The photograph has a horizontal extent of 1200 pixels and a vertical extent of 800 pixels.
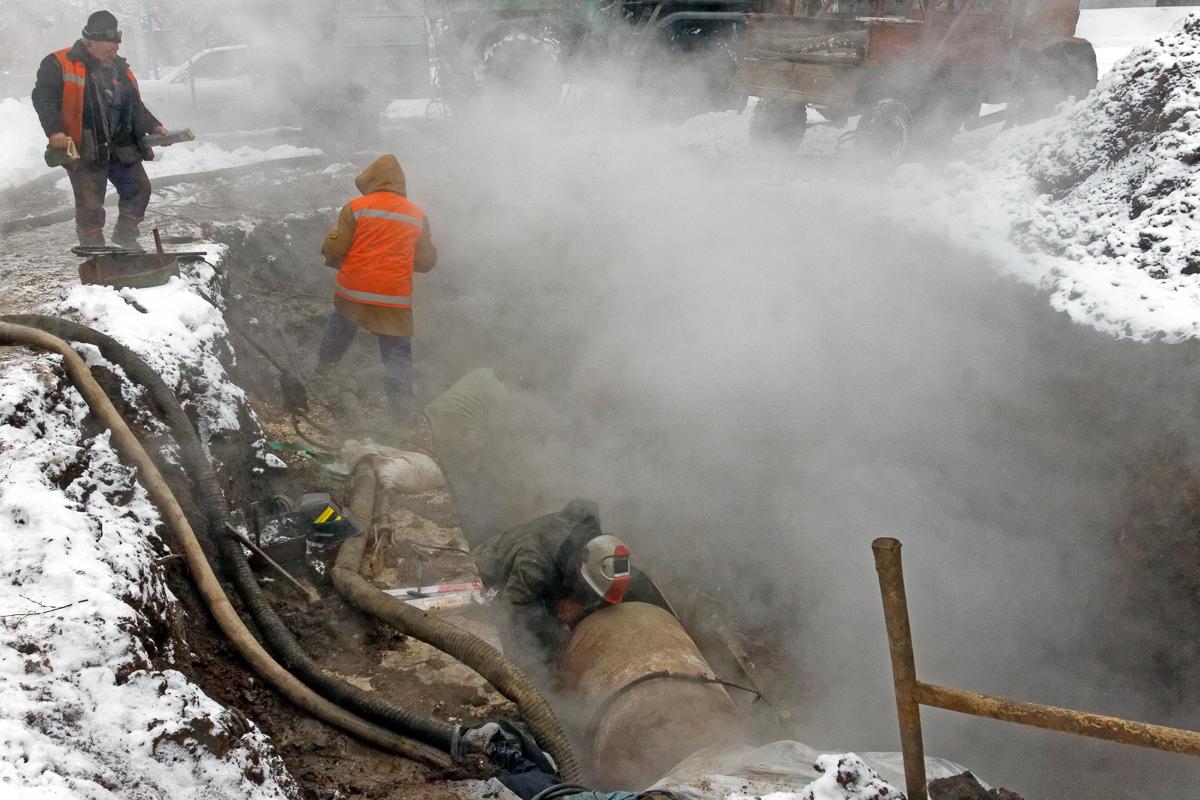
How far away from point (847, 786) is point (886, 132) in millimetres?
8872

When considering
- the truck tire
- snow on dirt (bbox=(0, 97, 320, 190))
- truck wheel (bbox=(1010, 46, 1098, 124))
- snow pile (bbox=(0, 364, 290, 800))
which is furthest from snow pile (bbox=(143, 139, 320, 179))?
truck wheel (bbox=(1010, 46, 1098, 124))

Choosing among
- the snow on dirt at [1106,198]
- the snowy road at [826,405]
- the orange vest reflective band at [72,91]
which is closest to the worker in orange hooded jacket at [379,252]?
the snowy road at [826,405]

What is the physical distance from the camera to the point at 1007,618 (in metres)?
5.65

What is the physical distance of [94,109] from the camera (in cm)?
576

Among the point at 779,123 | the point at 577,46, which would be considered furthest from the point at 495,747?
the point at 577,46

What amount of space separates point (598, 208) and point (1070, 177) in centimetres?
500

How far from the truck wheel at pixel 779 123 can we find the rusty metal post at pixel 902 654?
9612mm

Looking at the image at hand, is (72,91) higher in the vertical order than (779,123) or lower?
higher

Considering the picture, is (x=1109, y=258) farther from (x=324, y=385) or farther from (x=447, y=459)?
(x=324, y=385)

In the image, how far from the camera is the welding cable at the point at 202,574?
9.68 feet

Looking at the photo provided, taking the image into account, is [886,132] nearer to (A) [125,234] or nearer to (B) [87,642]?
(A) [125,234]

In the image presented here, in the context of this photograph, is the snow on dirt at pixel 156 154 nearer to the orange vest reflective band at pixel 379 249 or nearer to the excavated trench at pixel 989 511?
the excavated trench at pixel 989 511

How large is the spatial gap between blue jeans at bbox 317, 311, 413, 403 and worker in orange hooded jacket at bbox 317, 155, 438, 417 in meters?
0.02

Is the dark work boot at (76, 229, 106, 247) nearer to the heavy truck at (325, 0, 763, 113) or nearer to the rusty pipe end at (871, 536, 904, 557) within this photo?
the rusty pipe end at (871, 536, 904, 557)
